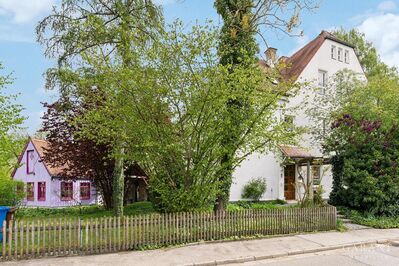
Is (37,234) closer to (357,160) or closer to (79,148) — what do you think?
(79,148)

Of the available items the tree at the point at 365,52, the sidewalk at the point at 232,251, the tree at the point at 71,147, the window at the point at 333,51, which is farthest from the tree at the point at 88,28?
the tree at the point at 365,52

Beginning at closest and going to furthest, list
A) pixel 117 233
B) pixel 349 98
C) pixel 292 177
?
1. pixel 117 233
2. pixel 349 98
3. pixel 292 177

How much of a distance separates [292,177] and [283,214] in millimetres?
11449

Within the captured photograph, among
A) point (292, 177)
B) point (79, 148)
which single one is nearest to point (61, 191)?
point (79, 148)

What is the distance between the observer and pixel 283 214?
11555mm

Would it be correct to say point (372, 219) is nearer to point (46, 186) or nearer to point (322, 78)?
point (322, 78)

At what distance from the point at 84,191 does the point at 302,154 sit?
17.8 m

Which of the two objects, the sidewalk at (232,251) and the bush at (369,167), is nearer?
the sidewalk at (232,251)

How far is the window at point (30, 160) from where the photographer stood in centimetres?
3156

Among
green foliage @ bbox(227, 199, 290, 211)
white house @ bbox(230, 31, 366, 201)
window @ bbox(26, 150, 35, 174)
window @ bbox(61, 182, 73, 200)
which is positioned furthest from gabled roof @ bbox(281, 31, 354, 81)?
window @ bbox(26, 150, 35, 174)

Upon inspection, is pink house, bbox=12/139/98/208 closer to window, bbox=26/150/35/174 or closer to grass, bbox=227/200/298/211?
window, bbox=26/150/35/174

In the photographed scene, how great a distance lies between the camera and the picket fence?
8.11 m

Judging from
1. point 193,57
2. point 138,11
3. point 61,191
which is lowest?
point 61,191

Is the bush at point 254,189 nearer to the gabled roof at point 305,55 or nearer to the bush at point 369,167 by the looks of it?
the bush at point 369,167
